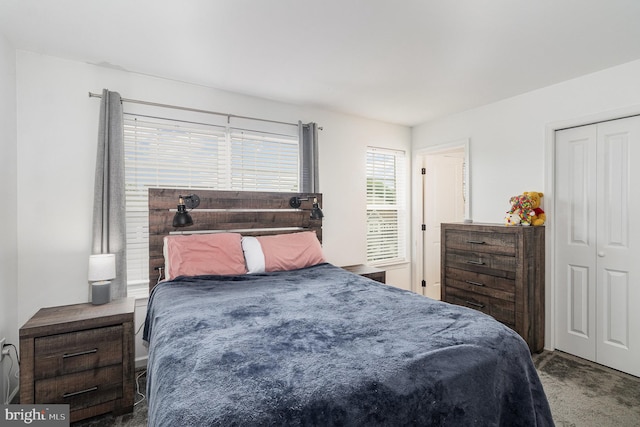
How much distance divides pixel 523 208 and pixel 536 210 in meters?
0.14

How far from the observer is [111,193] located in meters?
2.46

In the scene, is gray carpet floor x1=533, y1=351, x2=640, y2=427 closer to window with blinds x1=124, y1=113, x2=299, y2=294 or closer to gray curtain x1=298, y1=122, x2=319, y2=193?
gray curtain x1=298, y1=122, x2=319, y2=193

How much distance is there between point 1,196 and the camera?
205cm

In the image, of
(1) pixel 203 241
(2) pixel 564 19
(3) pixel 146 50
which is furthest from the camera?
(1) pixel 203 241

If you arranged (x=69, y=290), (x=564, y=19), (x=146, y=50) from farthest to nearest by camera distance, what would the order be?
(x=69, y=290), (x=146, y=50), (x=564, y=19)

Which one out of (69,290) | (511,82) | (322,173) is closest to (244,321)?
(69,290)

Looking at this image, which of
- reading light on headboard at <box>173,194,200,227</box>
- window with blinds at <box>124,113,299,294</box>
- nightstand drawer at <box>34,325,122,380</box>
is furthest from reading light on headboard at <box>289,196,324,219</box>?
nightstand drawer at <box>34,325,122,380</box>

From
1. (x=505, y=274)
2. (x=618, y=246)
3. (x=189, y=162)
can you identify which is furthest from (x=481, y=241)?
Result: (x=189, y=162)

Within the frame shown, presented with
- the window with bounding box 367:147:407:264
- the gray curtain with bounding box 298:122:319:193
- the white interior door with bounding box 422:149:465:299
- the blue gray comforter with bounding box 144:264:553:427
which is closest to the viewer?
the blue gray comforter with bounding box 144:264:553:427

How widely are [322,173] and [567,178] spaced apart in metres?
2.50

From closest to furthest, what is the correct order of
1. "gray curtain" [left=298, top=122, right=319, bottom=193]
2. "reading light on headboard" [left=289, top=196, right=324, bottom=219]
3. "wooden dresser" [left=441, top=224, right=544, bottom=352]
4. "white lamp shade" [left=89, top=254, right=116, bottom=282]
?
"white lamp shade" [left=89, top=254, right=116, bottom=282], "wooden dresser" [left=441, top=224, right=544, bottom=352], "reading light on headboard" [left=289, top=196, right=324, bottom=219], "gray curtain" [left=298, top=122, right=319, bottom=193]

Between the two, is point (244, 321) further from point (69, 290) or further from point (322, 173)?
point (322, 173)

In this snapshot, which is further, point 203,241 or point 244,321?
point 203,241

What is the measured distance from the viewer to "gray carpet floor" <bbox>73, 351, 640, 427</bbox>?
196 cm
